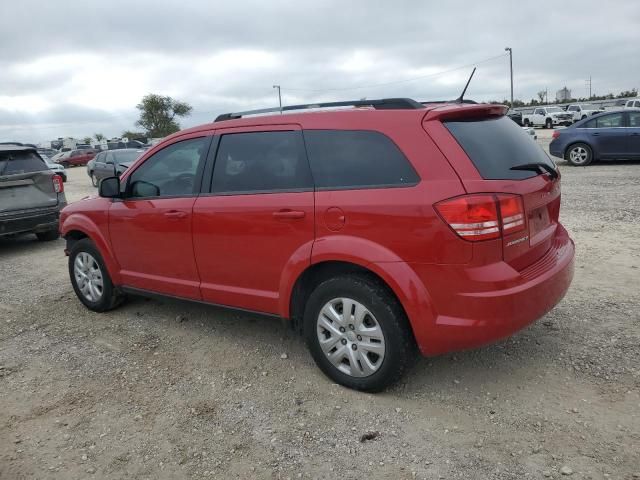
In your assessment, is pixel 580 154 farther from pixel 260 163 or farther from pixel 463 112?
pixel 260 163

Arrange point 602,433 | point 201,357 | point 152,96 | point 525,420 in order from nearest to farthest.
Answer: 1. point 602,433
2. point 525,420
3. point 201,357
4. point 152,96

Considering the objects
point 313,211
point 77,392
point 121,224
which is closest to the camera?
point 313,211

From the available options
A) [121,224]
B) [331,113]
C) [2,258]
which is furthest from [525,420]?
[2,258]

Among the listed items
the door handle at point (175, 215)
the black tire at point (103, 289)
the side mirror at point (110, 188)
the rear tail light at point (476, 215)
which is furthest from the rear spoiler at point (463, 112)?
the black tire at point (103, 289)

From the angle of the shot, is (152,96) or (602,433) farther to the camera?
(152,96)

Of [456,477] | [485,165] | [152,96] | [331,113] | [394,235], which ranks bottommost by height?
[456,477]

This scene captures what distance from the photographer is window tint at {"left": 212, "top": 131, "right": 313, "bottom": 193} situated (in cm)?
341

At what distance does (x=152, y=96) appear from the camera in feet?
264

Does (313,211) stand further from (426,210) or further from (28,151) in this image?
(28,151)

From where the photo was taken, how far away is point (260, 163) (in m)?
3.62

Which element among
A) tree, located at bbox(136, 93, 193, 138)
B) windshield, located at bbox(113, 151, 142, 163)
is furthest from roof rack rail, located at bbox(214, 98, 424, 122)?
tree, located at bbox(136, 93, 193, 138)

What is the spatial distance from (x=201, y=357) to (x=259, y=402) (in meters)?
0.85

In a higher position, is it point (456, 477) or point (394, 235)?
point (394, 235)

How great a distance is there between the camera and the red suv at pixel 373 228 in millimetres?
2809
